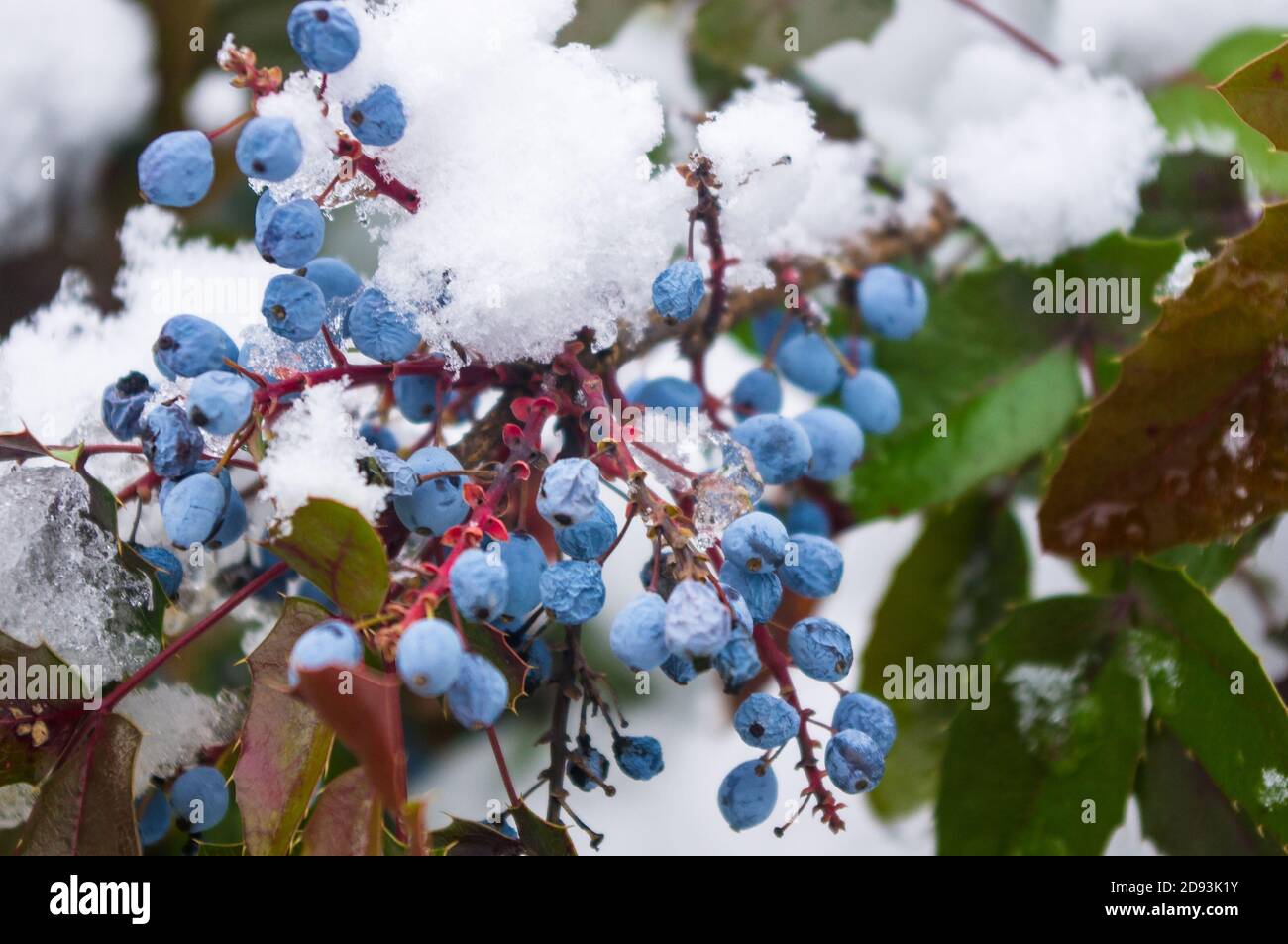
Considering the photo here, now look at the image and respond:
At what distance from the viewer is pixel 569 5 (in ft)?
2.96

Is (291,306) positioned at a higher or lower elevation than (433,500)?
higher

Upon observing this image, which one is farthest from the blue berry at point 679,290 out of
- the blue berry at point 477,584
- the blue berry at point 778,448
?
the blue berry at point 477,584

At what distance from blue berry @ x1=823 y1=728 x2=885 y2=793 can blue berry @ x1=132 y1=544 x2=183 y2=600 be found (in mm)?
527

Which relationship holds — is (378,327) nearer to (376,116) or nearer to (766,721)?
(376,116)

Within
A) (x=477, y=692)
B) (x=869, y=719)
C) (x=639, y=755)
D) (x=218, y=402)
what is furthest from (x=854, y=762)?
(x=218, y=402)

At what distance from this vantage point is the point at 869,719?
2.74 ft

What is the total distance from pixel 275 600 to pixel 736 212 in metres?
0.56

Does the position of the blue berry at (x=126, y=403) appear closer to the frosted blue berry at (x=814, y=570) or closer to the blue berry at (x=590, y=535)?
the blue berry at (x=590, y=535)

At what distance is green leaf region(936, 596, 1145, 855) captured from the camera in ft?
3.53

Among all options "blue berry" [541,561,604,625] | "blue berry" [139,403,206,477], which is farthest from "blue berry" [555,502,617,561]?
"blue berry" [139,403,206,477]

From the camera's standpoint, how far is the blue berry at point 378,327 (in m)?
0.78

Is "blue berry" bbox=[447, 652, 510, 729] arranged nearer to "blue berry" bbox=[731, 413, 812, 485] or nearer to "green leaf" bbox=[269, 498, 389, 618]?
"green leaf" bbox=[269, 498, 389, 618]

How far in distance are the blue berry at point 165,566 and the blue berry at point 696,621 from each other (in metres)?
0.44

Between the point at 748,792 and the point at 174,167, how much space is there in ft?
1.98
